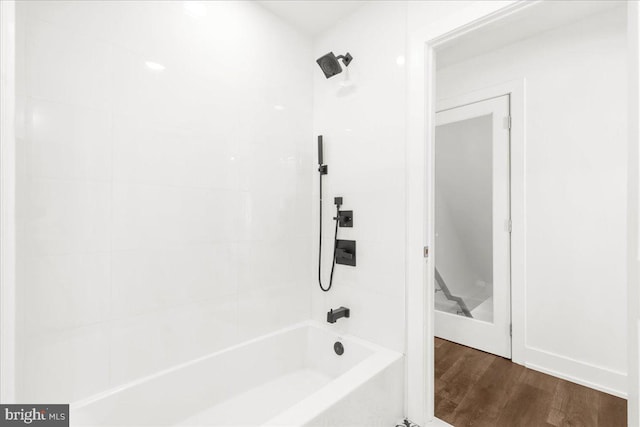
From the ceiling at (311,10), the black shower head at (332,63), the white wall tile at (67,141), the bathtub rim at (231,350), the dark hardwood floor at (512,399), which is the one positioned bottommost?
the dark hardwood floor at (512,399)

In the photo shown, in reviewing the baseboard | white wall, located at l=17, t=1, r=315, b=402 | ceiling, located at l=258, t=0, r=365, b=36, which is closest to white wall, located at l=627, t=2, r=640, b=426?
the baseboard

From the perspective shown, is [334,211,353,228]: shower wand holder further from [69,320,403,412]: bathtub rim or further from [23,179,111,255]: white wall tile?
[23,179,111,255]: white wall tile

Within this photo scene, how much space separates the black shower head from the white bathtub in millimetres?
1691

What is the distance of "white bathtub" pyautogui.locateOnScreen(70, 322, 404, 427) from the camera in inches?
49.7

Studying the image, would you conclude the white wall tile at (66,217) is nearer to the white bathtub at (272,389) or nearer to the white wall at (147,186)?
the white wall at (147,186)

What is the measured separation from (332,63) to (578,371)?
2.69 meters

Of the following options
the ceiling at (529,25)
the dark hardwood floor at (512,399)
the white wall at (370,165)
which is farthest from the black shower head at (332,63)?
the dark hardwood floor at (512,399)

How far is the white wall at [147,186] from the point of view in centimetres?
115

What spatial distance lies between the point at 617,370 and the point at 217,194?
9.11 feet

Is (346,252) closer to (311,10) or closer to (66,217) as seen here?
(66,217)

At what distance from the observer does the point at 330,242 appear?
6.91ft

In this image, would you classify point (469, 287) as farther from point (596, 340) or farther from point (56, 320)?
point (56, 320)

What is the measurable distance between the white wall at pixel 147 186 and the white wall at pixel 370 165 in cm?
29

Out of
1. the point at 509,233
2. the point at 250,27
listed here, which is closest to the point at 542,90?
the point at 509,233
